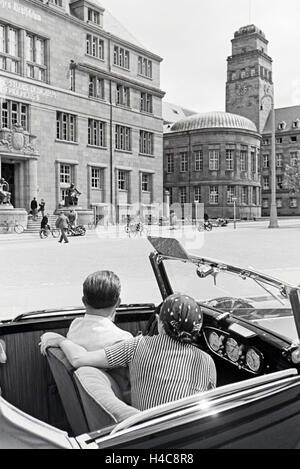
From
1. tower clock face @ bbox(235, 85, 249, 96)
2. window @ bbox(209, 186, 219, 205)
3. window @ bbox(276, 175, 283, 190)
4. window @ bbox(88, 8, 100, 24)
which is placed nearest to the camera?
window @ bbox(88, 8, 100, 24)

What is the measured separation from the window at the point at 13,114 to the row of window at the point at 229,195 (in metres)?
34.6

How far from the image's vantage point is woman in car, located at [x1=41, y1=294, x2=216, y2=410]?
240 centimetres

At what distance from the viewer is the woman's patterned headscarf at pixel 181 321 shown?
2453mm

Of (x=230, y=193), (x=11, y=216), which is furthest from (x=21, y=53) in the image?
(x=230, y=193)

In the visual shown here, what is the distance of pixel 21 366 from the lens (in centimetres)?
311

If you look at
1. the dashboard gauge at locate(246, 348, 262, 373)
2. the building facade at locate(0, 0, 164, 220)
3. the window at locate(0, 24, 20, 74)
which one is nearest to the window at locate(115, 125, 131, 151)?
the building facade at locate(0, 0, 164, 220)

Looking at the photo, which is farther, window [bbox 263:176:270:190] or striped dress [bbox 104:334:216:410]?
window [bbox 263:176:270:190]

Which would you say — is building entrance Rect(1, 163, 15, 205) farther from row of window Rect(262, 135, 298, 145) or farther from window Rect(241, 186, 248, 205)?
row of window Rect(262, 135, 298, 145)

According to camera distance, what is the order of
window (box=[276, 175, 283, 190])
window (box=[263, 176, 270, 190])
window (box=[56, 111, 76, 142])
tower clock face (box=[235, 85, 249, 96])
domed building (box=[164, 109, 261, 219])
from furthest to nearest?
window (box=[263, 176, 270, 190]) → window (box=[276, 175, 283, 190]) → tower clock face (box=[235, 85, 249, 96]) → domed building (box=[164, 109, 261, 219]) → window (box=[56, 111, 76, 142])

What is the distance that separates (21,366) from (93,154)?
4504 cm

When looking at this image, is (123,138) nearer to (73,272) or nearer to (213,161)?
(213,161)

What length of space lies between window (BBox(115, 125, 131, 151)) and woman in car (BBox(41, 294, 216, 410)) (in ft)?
160

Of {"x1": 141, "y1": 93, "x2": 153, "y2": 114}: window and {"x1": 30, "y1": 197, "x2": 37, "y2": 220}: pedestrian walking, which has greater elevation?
{"x1": 141, "y1": 93, "x2": 153, "y2": 114}: window

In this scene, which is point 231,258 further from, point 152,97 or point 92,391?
point 152,97
